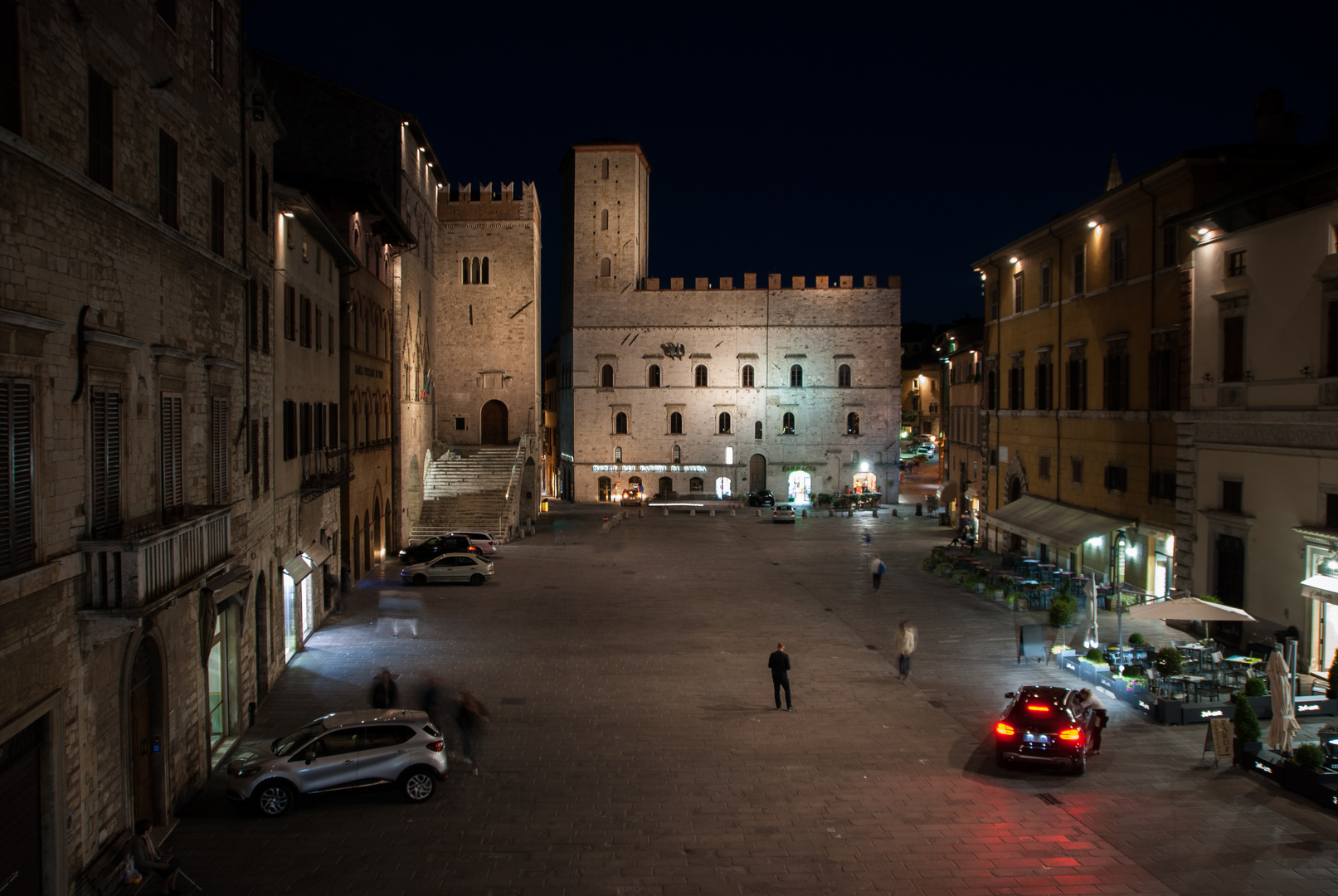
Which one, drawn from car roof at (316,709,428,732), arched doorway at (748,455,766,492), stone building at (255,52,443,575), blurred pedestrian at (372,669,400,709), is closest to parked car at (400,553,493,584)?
stone building at (255,52,443,575)

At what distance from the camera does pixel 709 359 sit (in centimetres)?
6109

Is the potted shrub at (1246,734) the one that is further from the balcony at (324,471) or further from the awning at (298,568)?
the balcony at (324,471)

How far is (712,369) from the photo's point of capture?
61.2 meters

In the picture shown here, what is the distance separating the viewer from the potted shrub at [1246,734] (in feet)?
43.1

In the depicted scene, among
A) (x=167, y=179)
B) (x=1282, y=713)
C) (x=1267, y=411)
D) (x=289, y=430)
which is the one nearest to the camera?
(x=167, y=179)

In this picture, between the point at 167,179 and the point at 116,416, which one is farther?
the point at 167,179

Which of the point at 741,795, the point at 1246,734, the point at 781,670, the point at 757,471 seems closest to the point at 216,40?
the point at 741,795

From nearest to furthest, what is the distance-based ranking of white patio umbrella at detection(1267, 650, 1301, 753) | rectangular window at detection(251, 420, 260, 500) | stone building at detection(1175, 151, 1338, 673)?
white patio umbrella at detection(1267, 650, 1301, 753) → rectangular window at detection(251, 420, 260, 500) → stone building at detection(1175, 151, 1338, 673)

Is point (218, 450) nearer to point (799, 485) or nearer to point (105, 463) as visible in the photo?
point (105, 463)

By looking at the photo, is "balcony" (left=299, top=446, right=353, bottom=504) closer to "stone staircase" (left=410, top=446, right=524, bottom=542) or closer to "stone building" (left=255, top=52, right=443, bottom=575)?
"stone building" (left=255, top=52, right=443, bottom=575)

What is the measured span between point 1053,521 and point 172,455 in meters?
25.1

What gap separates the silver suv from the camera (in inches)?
463

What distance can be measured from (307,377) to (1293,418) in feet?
69.2

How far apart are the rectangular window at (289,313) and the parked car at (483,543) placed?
1564cm
